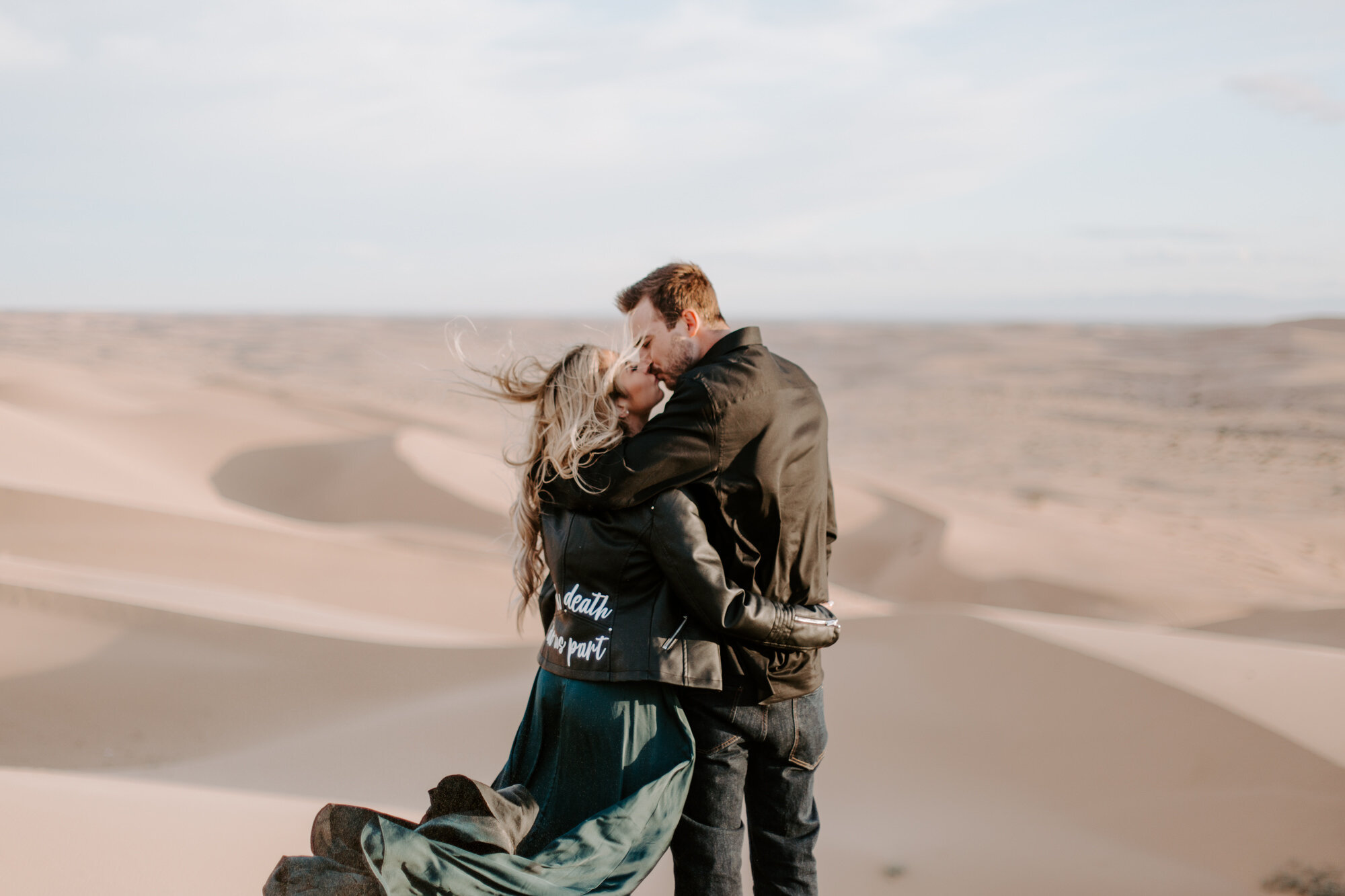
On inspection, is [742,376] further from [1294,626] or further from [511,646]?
[1294,626]

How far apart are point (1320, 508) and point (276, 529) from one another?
14.5 m

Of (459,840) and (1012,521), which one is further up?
(459,840)

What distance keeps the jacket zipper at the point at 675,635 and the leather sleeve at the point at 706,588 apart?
0.04 meters

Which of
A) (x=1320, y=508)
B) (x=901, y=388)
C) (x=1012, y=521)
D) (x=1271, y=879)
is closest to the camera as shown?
(x=1271, y=879)

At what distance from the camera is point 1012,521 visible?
13820 mm

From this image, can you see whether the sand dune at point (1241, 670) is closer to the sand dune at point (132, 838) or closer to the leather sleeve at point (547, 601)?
the leather sleeve at point (547, 601)

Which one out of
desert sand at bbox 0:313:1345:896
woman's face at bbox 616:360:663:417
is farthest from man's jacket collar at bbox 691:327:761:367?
desert sand at bbox 0:313:1345:896

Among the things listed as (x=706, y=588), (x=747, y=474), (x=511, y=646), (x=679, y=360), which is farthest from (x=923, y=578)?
(x=706, y=588)

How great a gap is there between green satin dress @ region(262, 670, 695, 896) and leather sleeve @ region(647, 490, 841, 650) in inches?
12.4

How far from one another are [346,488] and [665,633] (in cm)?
1257

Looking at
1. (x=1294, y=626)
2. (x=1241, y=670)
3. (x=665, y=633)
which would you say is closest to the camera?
(x=665, y=633)

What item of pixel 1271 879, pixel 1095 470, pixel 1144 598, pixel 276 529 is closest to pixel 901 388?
pixel 1095 470

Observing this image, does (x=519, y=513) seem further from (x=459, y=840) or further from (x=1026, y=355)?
(x=1026, y=355)

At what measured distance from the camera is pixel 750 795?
115 inches
